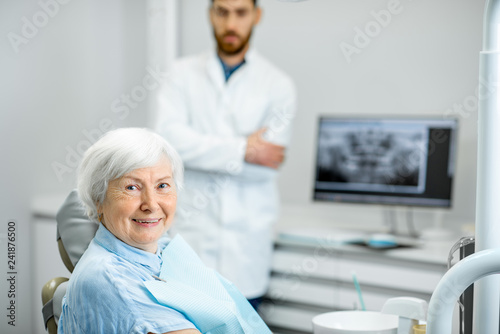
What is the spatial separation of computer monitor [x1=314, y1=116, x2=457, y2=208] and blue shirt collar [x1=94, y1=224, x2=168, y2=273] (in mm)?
1856

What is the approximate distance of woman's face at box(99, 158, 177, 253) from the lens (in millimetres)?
1325

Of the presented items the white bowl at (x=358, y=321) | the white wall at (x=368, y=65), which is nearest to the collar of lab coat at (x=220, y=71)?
the white wall at (x=368, y=65)

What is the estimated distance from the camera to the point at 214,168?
268 centimetres

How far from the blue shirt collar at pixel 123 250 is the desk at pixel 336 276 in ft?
5.08

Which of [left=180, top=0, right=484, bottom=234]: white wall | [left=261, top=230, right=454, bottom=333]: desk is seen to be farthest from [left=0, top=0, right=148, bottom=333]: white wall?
[left=261, top=230, right=454, bottom=333]: desk

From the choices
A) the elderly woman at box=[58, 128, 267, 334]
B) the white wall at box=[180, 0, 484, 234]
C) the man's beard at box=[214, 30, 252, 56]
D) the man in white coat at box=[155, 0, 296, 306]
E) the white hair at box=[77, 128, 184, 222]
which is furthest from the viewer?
the white wall at box=[180, 0, 484, 234]

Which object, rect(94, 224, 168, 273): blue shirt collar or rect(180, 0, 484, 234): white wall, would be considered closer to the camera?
rect(94, 224, 168, 273): blue shirt collar

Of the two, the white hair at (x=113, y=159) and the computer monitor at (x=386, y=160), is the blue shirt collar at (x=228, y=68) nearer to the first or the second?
the computer monitor at (x=386, y=160)

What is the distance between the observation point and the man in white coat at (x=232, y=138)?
2.73 m

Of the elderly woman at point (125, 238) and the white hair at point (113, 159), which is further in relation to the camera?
the white hair at point (113, 159)

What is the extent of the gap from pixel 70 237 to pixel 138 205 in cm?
25

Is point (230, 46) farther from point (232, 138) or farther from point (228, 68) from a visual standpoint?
point (232, 138)

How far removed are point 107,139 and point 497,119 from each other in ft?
2.65

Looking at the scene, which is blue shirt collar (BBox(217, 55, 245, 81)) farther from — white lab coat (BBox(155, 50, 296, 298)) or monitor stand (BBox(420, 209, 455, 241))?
monitor stand (BBox(420, 209, 455, 241))
